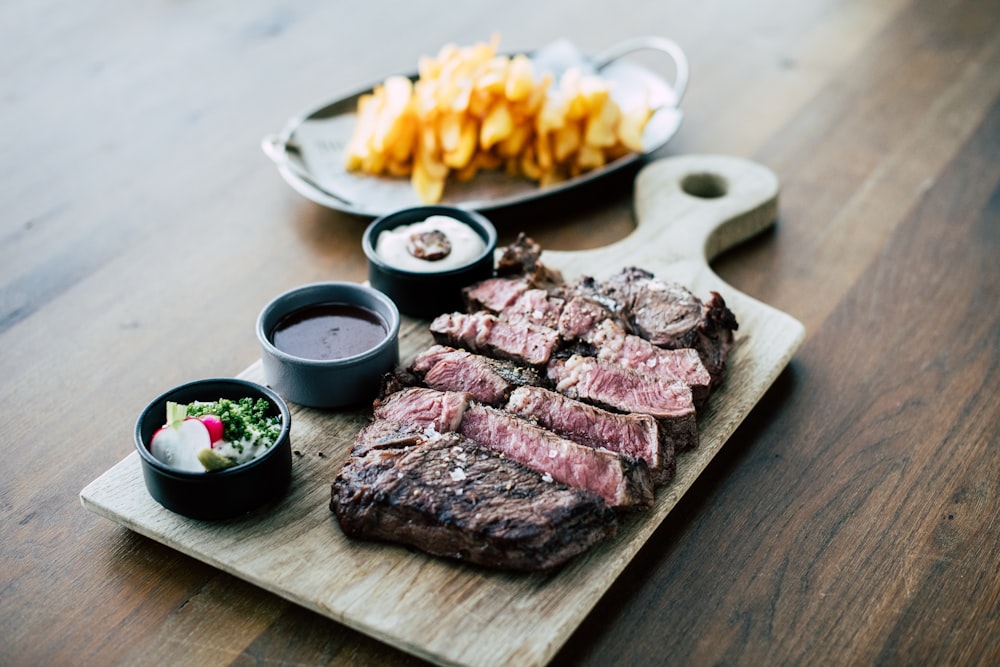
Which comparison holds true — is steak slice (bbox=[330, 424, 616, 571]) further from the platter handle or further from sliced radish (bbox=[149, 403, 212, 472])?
the platter handle

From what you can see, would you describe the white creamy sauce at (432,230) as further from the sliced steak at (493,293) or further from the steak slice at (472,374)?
the steak slice at (472,374)

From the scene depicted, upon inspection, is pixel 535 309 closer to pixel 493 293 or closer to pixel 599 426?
pixel 493 293

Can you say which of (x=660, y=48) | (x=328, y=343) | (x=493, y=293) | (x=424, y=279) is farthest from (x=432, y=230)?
(x=660, y=48)

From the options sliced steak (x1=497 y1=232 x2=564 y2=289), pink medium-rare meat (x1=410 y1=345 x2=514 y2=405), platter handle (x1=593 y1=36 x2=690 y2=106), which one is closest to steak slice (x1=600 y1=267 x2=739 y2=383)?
sliced steak (x1=497 y1=232 x2=564 y2=289)

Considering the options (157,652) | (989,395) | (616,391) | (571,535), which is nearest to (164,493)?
(157,652)

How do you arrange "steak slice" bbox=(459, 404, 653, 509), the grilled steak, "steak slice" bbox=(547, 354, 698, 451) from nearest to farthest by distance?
the grilled steak < "steak slice" bbox=(459, 404, 653, 509) < "steak slice" bbox=(547, 354, 698, 451)

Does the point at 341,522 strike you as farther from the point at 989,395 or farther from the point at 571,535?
the point at 989,395

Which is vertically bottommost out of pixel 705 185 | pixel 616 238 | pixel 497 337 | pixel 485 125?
pixel 616 238
